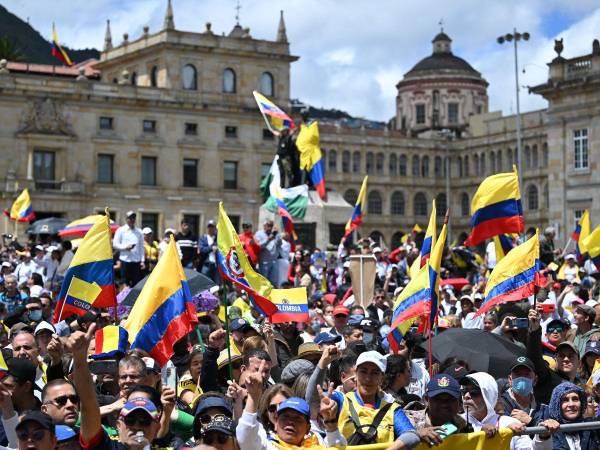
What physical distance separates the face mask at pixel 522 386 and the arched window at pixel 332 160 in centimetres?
8238

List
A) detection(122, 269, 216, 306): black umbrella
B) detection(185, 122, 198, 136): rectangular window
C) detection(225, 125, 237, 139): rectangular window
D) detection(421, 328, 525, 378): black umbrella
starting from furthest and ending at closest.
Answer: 1. detection(225, 125, 237, 139): rectangular window
2. detection(185, 122, 198, 136): rectangular window
3. detection(122, 269, 216, 306): black umbrella
4. detection(421, 328, 525, 378): black umbrella

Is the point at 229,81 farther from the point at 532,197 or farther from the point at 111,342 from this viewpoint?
the point at 111,342

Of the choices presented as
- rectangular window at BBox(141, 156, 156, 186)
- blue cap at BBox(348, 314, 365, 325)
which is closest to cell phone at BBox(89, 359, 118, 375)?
blue cap at BBox(348, 314, 365, 325)

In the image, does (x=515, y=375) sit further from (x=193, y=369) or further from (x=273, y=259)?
(x=273, y=259)

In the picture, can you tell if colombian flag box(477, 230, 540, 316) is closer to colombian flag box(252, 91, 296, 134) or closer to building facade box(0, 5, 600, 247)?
colombian flag box(252, 91, 296, 134)

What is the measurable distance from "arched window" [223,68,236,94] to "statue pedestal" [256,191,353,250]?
41978 millimetres

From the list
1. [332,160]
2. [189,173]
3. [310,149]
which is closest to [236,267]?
[310,149]

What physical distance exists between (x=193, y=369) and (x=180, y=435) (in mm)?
1801

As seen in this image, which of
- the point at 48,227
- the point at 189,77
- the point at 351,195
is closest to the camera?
the point at 48,227

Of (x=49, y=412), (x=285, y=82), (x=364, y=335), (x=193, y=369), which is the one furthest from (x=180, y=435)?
(x=285, y=82)

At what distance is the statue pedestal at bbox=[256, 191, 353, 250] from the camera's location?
2709cm

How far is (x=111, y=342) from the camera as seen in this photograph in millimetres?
9578

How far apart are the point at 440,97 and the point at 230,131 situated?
40.2m

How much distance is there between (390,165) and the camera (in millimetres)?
95000
